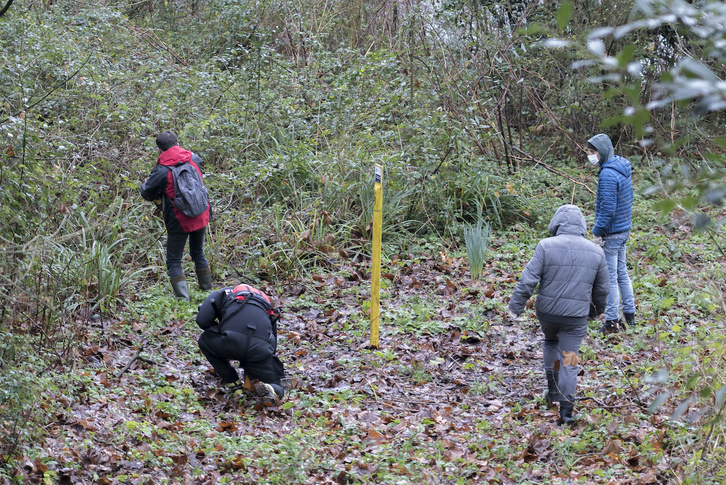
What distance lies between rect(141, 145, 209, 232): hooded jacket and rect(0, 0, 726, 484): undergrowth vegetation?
69 centimetres

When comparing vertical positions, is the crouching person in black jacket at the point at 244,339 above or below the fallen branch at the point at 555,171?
above

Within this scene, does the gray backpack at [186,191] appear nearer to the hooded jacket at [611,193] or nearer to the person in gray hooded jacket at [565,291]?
the person in gray hooded jacket at [565,291]

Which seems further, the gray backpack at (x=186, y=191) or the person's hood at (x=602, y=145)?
the gray backpack at (x=186, y=191)

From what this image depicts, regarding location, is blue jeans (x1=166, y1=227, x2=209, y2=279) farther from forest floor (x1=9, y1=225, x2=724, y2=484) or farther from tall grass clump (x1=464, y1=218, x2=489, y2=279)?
tall grass clump (x1=464, y1=218, x2=489, y2=279)

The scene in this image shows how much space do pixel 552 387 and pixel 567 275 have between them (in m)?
0.96

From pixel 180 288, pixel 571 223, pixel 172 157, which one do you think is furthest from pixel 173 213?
pixel 571 223

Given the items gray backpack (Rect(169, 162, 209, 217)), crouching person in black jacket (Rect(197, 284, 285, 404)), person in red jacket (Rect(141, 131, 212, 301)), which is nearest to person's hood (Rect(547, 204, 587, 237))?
crouching person in black jacket (Rect(197, 284, 285, 404))

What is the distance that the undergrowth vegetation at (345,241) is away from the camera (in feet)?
14.9

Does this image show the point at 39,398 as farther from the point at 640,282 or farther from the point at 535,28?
the point at 640,282

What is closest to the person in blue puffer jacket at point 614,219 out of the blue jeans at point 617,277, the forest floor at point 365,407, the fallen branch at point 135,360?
the blue jeans at point 617,277

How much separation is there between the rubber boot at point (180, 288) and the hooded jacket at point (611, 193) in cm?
464

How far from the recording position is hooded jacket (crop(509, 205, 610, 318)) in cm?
552

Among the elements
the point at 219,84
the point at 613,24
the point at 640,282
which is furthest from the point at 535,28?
the point at 613,24

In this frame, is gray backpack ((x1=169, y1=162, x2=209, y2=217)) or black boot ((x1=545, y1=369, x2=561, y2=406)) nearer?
black boot ((x1=545, y1=369, x2=561, y2=406))
